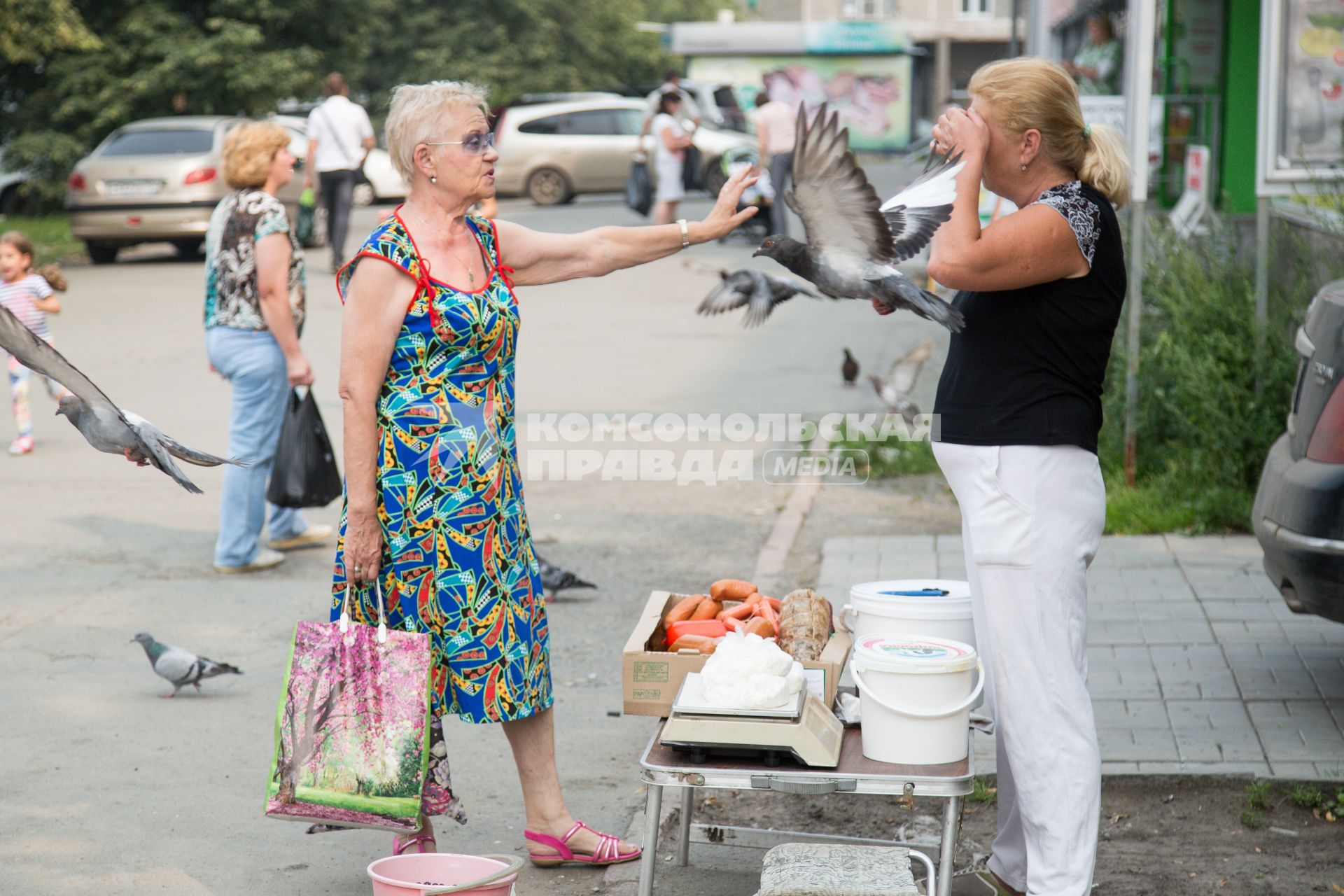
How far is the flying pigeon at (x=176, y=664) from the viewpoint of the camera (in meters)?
5.09

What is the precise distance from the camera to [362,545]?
11.5 feet

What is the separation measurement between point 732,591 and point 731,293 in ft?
4.49

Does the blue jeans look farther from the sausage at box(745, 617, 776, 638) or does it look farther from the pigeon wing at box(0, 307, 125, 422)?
the sausage at box(745, 617, 776, 638)

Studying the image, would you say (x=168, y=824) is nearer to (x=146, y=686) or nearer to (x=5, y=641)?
(x=146, y=686)

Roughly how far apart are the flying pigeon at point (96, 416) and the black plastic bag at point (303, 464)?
10.2 feet

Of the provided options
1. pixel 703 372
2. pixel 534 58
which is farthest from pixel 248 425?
pixel 534 58

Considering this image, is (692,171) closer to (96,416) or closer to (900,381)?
(900,381)

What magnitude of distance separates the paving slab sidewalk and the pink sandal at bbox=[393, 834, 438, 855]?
172 cm

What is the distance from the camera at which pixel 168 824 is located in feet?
13.6

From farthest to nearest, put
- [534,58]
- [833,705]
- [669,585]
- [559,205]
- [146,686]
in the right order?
[534,58] → [559,205] → [669,585] → [146,686] → [833,705]

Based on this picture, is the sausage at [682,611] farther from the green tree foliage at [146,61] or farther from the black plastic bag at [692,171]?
the green tree foliage at [146,61]

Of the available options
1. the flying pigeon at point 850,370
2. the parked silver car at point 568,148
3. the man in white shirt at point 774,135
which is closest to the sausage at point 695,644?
the flying pigeon at point 850,370

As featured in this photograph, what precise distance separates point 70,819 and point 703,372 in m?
8.05

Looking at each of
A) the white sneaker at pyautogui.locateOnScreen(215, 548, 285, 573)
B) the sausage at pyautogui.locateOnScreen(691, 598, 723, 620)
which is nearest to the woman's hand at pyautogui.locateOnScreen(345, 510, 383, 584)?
the sausage at pyautogui.locateOnScreen(691, 598, 723, 620)
